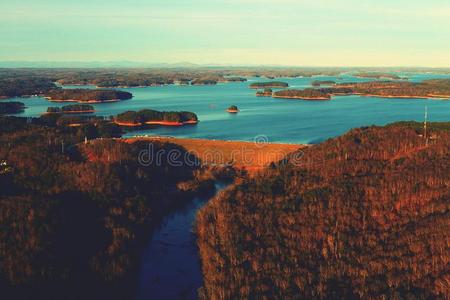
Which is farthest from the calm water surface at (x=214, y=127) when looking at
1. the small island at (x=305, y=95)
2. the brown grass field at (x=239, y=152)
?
the small island at (x=305, y=95)

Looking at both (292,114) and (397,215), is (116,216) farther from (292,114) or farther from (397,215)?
(292,114)

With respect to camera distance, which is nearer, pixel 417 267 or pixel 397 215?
pixel 417 267

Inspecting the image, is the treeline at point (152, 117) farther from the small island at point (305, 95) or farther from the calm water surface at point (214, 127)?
the small island at point (305, 95)

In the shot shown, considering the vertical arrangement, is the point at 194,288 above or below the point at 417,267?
below

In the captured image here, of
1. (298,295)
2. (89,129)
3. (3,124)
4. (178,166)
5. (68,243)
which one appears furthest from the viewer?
(89,129)


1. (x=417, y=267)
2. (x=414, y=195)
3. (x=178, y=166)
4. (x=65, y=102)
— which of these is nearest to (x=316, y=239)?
(x=417, y=267)

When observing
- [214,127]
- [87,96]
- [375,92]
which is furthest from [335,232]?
[375,92]

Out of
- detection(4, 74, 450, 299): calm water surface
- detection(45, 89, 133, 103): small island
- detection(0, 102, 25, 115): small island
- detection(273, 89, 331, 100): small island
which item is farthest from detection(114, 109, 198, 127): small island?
detection(273, 89, 331, 100): small island

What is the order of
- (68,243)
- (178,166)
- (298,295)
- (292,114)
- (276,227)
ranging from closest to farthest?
(298,295), (68,243), (276,227), (178,166), (292,114)
